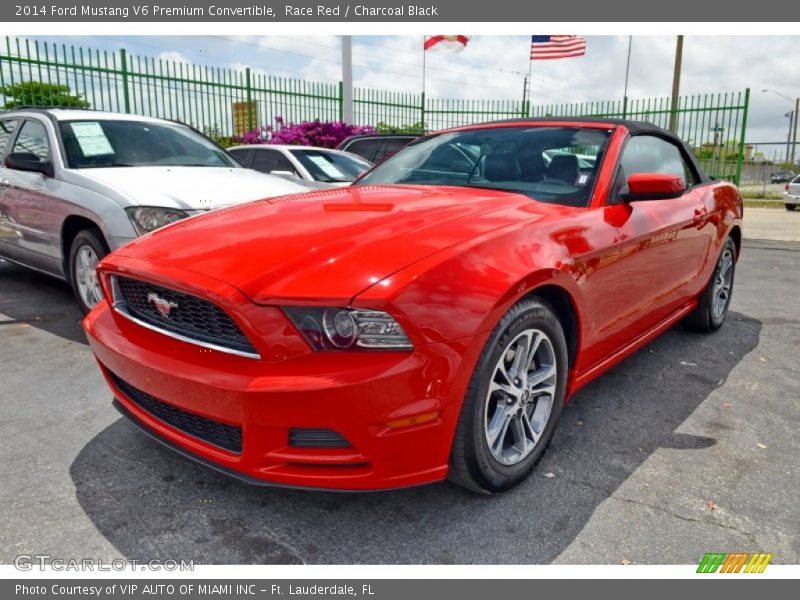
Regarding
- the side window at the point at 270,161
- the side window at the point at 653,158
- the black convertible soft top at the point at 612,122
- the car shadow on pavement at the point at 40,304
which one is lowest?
the car shadow on pavement at the point at 40,304

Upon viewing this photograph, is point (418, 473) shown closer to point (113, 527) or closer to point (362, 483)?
point (362, 483)

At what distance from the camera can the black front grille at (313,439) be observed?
1.93m

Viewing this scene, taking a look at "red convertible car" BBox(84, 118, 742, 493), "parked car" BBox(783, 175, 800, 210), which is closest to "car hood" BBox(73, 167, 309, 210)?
"red convertible car" BBox(84, 118, 742, 493)

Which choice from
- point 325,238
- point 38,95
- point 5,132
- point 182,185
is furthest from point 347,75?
point 325,238

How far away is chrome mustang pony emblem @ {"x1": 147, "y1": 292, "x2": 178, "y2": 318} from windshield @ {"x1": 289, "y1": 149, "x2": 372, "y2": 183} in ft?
17.6

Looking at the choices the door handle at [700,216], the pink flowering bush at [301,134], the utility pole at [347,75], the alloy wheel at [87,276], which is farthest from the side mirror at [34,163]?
the utility pole at [347,75]

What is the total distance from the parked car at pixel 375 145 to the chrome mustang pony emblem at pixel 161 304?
28.1 ft

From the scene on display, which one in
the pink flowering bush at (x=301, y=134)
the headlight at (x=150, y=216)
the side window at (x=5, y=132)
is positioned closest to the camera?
the headlight at (x=150, y=216)

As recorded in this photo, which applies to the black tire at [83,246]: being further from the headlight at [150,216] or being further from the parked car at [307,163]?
the parked car at [307,163]

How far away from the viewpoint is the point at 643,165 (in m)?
3.49

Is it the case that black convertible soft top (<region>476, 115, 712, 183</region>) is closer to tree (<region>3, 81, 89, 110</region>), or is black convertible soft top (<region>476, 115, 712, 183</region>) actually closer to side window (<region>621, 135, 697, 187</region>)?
side window (<region>621, 135, 697, 187</region>)

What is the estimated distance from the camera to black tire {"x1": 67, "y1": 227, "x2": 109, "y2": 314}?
4102mm

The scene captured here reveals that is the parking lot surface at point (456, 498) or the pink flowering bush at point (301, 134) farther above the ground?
the pink flowering bush at point (301, 134)

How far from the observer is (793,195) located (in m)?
19.8
